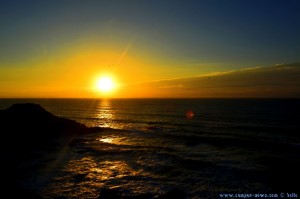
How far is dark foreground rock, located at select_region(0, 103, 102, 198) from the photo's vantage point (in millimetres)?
22375

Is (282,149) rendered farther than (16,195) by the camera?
Yes

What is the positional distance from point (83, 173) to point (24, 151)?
14.0m

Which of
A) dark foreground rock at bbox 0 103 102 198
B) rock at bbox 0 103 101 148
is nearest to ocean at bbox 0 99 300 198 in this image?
dark foreground rock at bbox 0 103 102 198

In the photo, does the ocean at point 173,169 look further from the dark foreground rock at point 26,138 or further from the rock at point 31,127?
the rock at point 31,127

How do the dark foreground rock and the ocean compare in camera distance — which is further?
the dark foreground rock

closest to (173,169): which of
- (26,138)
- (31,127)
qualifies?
Result: (26,138)

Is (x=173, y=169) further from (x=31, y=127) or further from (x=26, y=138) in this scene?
(x=31, y=127)

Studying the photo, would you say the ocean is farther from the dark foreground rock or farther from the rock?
the rock

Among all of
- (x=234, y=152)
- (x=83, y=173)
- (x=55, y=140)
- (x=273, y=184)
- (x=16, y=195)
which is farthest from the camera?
(x=55, y=140)

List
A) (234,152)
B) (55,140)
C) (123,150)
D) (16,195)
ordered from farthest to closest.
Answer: (55,140), (123,150), (234,152), (16,195)

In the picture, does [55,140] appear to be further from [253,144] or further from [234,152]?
[253,144]

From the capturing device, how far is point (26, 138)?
1606 inches

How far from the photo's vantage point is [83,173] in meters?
24.0

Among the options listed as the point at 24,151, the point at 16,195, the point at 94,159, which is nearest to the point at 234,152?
A: the point at 94,159
